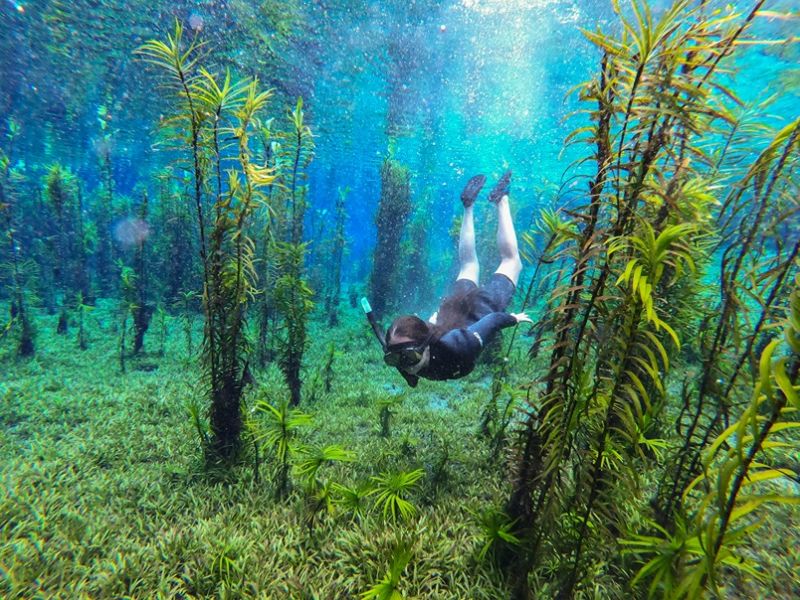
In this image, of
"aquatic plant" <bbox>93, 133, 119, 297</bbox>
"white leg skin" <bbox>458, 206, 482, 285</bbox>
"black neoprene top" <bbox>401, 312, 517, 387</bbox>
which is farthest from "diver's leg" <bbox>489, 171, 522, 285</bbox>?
"aquatic plant" <bbox>93, 133, 119, 297</bbox>

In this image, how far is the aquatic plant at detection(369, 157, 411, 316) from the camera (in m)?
14.4

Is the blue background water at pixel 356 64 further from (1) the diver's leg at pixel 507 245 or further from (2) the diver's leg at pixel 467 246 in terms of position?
(2) the diver's leg at pixel 467 246

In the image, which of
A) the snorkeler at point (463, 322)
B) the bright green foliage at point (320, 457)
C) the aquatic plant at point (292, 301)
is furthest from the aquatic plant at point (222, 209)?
the snorkeler at point (463, 322)

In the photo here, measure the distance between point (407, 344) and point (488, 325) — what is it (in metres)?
1.49

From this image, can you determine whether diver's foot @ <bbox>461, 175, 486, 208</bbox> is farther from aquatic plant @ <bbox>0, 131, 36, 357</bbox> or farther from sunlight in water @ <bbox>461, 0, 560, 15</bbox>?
aquatic plant @ <bbox>0, 131, 36, 357</bbox>

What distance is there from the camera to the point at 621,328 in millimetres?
2127

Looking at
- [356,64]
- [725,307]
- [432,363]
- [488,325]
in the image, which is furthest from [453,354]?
[356,64]

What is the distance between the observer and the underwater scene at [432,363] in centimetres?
207

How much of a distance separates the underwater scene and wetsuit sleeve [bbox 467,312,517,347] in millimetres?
50

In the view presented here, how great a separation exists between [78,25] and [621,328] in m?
19.3

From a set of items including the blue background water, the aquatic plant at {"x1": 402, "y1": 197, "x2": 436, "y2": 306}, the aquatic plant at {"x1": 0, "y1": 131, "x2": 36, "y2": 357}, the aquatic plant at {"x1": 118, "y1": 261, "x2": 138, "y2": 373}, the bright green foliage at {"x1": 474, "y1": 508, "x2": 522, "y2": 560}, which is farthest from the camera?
the aquatic plant at {"x1": 402, "y1": 197, "x2": 436, "y2": 306}

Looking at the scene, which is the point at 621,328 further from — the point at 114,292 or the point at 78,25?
→ the point at 114,292

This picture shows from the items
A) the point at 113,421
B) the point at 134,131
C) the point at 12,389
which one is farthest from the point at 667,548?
the point at 134,131

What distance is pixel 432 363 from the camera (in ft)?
16.5
